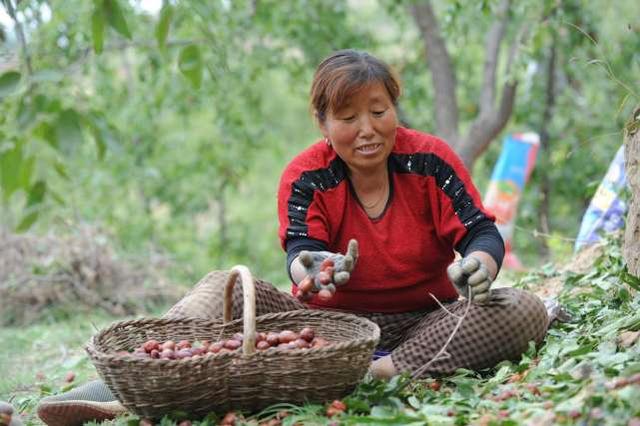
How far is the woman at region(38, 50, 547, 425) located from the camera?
9.53 ft

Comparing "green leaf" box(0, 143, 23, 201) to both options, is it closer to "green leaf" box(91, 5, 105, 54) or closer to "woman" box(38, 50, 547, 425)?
"green leaf" box(91, 5, 105, 54)

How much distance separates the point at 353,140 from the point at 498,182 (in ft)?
15.7

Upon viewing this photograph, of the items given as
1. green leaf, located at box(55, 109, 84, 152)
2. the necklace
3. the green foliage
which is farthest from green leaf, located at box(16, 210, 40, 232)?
the green foliage

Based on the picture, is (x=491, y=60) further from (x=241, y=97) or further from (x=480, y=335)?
(x=480, y=335)

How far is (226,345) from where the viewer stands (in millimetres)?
2693

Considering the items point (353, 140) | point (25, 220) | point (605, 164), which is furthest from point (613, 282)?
point (605, 164)

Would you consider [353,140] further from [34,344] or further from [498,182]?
[498,182]

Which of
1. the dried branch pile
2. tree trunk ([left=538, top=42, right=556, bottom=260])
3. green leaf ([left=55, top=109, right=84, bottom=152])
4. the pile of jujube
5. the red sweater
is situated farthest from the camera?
tree trunk ([left=538, top=42, right=556, bottom=260])

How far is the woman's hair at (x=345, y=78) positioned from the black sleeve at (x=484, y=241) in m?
0.51

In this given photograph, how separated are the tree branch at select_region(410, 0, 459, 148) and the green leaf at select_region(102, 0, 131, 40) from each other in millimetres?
6063

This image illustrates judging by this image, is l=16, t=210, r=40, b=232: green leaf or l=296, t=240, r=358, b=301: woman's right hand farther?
l=296, t=240, r=358, b=301: woman's right hand

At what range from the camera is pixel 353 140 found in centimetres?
301

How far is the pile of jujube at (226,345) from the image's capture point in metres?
2.62

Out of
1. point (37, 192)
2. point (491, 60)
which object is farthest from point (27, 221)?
point (491, 60)
